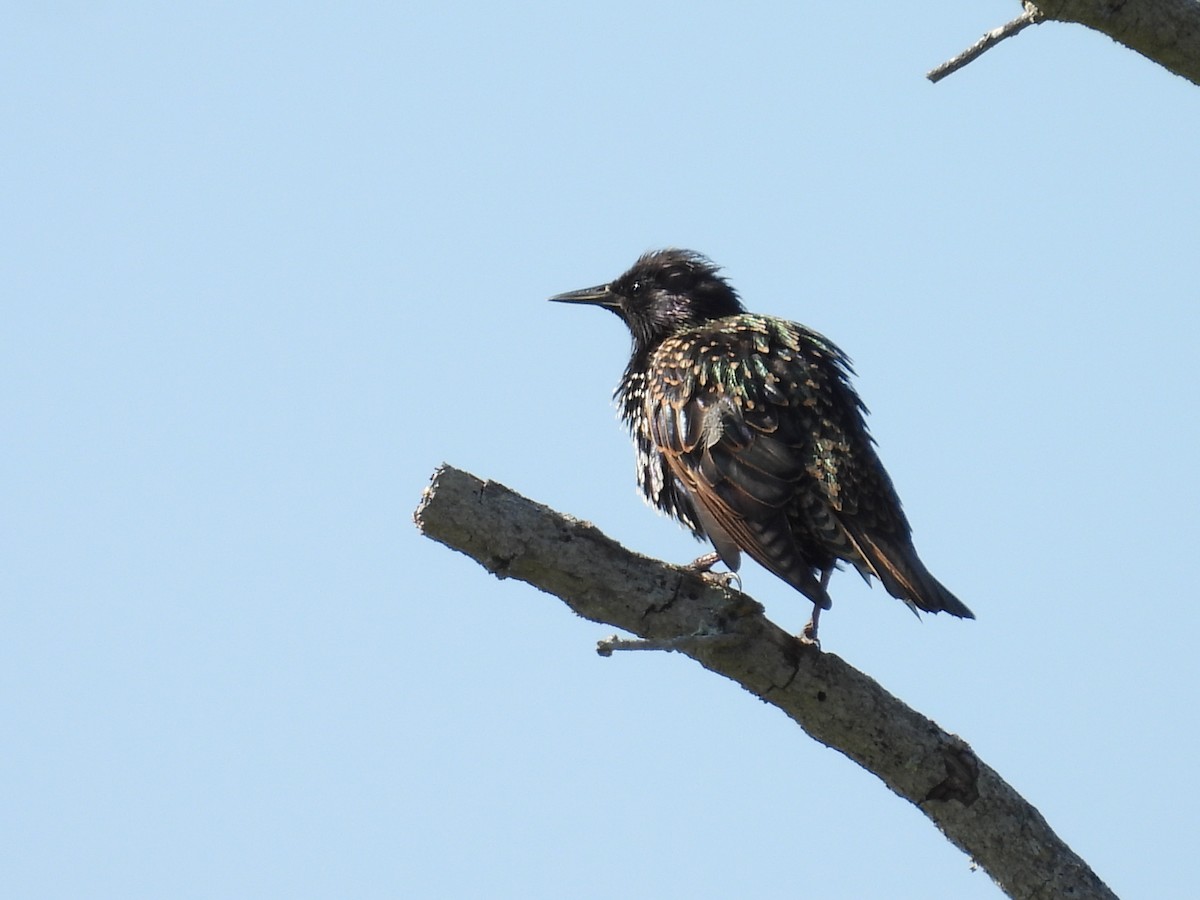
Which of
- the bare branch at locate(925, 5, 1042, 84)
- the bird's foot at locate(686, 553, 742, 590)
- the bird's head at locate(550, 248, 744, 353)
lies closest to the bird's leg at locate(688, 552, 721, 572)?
the bird's foot at locate(686, 553, 742, 590)

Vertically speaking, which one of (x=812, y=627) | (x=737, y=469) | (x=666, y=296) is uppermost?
(x=666, y=296)

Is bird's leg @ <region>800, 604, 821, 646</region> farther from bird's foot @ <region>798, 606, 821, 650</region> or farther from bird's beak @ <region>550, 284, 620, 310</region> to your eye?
bird's beak @ <region>550, 284, 620, 310</region>

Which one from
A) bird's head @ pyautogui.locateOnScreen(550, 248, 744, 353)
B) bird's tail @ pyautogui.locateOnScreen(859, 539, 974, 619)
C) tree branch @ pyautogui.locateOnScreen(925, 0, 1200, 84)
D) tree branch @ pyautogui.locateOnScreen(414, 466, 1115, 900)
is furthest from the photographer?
bird's head @ pyautogui.locateOnScreen(550, 248, 744, 353)

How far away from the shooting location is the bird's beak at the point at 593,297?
814 cm

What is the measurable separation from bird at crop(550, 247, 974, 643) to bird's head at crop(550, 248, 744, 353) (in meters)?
0.50

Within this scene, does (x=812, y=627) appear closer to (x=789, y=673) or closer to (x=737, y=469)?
(x=789, y=673)

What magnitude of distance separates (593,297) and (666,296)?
0.54 metres

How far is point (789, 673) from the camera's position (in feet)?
15.9

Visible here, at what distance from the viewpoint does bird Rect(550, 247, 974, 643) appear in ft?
18.9

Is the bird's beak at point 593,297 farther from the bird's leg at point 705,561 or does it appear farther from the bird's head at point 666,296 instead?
the bird's leg at point 705,561

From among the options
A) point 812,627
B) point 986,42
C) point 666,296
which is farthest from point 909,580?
point 666,296

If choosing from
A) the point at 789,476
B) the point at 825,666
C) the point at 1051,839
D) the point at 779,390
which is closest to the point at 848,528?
the point at 789,476

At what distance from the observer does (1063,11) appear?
4059 millimetres

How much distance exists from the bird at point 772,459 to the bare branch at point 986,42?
195cm
